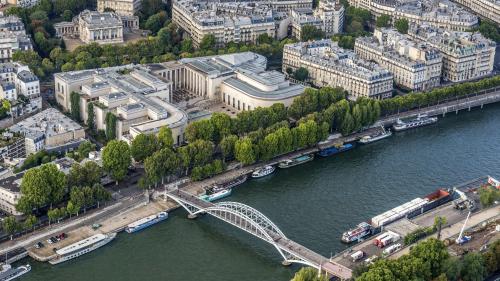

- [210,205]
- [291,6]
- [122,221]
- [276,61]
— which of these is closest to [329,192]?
[210,205]

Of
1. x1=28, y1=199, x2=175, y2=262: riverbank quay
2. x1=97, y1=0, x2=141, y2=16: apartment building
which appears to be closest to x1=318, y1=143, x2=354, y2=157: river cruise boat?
x1=28, y1=199, x2=175, y2=262: riverbank quay

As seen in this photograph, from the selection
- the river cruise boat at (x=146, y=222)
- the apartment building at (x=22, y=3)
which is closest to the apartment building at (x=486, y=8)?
the apartment building at (x=22, y=3)

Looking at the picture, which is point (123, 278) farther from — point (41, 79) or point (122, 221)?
point (41, 79)

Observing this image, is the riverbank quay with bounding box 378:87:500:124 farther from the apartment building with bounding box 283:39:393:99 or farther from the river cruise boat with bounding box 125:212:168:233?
the river cruise boat with bounding box 125:212:168:233

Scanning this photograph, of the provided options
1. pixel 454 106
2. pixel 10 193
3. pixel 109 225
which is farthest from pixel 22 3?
pixel 454 106

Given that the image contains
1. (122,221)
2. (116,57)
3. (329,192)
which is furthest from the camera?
(116,57)

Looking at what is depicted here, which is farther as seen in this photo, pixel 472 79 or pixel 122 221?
pixel 472 79

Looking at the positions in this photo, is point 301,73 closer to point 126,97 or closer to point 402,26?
point 402,26
